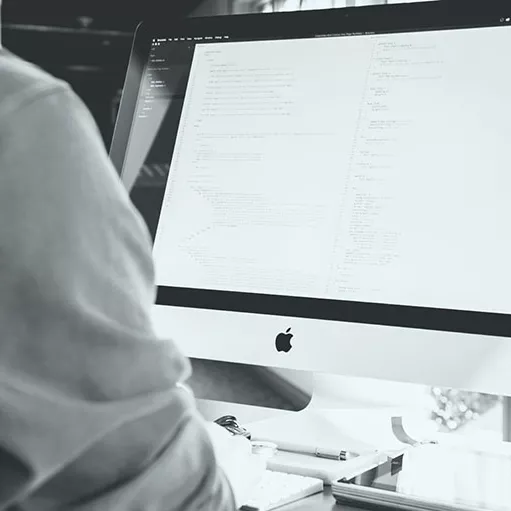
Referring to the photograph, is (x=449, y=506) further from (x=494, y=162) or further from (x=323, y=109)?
(x=323, y=109)

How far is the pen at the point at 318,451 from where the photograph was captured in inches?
33.4

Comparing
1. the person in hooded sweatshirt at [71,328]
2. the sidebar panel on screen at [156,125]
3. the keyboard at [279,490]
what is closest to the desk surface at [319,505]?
the keyboard at [279,490]

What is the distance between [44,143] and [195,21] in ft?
2.06

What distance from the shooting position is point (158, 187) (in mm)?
1014

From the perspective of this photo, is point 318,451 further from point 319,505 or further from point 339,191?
point 339,191

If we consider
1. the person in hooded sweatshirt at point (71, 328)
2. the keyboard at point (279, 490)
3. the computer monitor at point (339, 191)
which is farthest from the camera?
the computer monitor at point (339, 191)

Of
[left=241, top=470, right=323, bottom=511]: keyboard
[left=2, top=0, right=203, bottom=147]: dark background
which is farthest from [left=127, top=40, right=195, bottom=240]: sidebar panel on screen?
[left=2, top=0, right=203, bottom=147]: dark background

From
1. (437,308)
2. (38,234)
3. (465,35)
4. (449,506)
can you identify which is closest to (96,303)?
(38,234)

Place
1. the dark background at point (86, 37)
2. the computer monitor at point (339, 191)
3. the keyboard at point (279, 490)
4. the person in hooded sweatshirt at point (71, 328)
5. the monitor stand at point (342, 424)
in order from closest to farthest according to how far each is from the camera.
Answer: the person in hooded sweatshirt at point (71, 328) → the keyboard at point (279, 490) → the computer monitor at point (339, 191) → the monitor stand at point (342, 424) → the dark background at point (86, 37)

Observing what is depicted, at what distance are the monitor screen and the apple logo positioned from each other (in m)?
0.02

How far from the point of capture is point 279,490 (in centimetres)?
71

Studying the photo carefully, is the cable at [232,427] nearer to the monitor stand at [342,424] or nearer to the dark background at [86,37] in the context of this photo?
the monitor stand at [342,424]

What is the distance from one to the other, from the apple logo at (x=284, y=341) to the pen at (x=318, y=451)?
10cm

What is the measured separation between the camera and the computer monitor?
0.80 m
